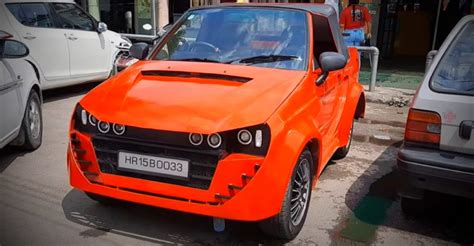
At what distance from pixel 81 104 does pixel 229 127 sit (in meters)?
1.15

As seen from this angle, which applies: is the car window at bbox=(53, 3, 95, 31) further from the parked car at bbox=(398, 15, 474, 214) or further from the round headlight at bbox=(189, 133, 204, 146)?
the parked car at bbox=(398, 15, 474, 214)

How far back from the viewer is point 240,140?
2.83m

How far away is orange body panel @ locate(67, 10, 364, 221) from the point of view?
2.79 meters

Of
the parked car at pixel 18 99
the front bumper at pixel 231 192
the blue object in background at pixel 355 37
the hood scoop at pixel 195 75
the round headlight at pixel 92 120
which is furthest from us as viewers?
the blue object in background at pixel 355 37

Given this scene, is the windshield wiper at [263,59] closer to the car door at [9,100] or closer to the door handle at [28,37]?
the car door at [9,100]

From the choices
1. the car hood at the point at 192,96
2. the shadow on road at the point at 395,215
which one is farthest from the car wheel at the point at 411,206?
the car hood at the point at 192,96

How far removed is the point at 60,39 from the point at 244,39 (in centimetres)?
454

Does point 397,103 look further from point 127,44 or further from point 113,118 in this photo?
point 113,118

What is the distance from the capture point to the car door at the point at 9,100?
4.13m

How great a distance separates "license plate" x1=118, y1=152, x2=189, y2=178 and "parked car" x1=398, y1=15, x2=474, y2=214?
1.61 m

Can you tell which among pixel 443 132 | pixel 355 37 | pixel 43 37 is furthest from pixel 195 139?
pixel 355 37

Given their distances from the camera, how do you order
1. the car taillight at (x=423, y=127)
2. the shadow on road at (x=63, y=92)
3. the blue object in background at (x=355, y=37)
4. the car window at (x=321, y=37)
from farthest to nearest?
the blue object in background at (x=355, y=37)
the shadow on road at (x=63, y=92)
the car window at (x=321, y=37)
the car taillight at (x=423, y=127)

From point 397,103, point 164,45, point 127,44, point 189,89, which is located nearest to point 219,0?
point 127,44

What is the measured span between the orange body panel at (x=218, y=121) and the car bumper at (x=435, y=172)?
0.67m
